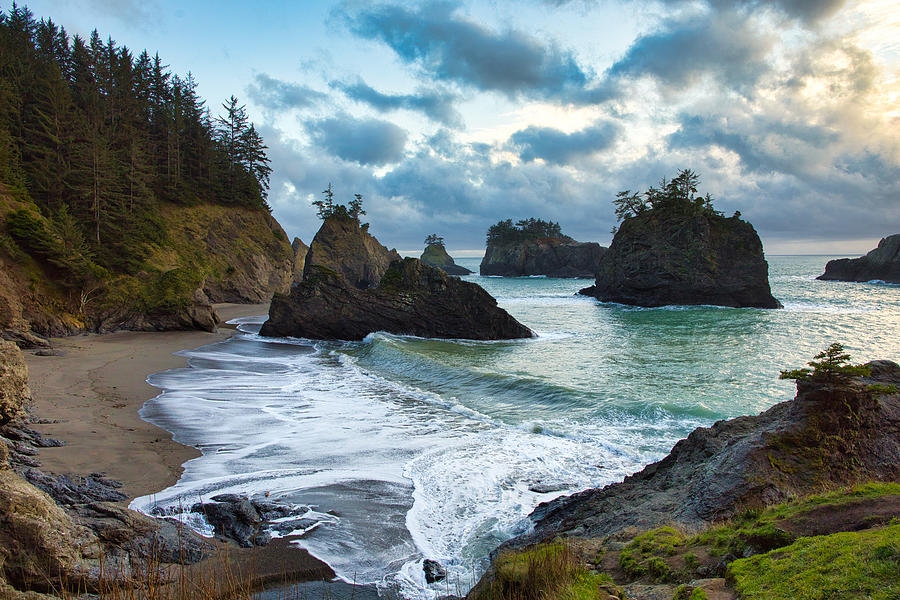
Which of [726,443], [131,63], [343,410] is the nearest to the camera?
[726,443]

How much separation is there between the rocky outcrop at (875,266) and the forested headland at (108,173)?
329ft

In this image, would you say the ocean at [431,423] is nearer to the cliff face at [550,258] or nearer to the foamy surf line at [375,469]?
the foamy surf line at [375,469]

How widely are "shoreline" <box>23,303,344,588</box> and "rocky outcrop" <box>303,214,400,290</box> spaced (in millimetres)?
48308

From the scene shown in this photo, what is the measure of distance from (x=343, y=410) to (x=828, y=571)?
40.1ft

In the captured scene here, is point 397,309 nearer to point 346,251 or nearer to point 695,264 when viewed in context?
point 695,264

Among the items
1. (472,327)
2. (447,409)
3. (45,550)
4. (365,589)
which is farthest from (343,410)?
(472,327)

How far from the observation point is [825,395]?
20.8 ft

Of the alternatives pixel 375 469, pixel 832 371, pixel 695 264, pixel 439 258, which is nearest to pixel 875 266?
pixel 695 264

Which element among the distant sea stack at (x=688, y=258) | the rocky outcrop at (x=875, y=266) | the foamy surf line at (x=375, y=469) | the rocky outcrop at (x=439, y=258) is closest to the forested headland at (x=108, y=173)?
the foamy surf line at (x=375, y=469)

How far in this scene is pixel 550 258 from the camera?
125 meters

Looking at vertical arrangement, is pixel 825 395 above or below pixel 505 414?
above

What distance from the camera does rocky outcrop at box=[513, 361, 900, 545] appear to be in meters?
5.50

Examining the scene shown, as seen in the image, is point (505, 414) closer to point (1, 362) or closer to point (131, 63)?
point (1, 362)

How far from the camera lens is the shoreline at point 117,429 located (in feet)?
19.0
